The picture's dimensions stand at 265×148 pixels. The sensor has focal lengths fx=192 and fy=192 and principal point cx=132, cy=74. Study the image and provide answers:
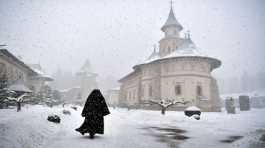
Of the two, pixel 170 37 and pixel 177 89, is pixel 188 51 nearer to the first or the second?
pixel 177 89

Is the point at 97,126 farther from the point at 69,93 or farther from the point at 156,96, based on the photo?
the point at 69,93

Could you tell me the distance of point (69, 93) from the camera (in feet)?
240

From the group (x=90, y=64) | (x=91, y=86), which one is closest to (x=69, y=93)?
(x=91, y=86)

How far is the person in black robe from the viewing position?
6854 mm

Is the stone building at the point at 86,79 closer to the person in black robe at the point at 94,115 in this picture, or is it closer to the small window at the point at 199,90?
the small window at the point at 199,90

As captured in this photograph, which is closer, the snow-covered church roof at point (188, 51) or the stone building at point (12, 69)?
the stone building at point (12, 69)

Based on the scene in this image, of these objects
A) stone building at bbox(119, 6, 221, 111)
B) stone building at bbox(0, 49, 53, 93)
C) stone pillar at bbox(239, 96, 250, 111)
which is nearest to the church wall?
stone building at bbox(119, 6, 221, 111)

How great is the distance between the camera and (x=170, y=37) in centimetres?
3888

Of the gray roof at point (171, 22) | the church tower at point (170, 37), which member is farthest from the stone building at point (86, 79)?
the gray roof at point (171, 22)

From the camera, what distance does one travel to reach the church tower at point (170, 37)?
38.7 m

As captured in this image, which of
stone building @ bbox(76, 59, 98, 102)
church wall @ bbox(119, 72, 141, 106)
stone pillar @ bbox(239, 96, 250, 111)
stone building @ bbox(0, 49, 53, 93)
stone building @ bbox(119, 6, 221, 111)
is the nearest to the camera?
stone building @ bbox(0, 49, 53, 93)

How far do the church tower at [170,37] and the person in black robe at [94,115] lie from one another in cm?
3237

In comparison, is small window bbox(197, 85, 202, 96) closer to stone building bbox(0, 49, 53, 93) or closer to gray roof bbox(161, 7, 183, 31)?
gray roof bbox(161, 7, 183, 31)

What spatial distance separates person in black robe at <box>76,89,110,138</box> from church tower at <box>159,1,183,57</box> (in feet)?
106
